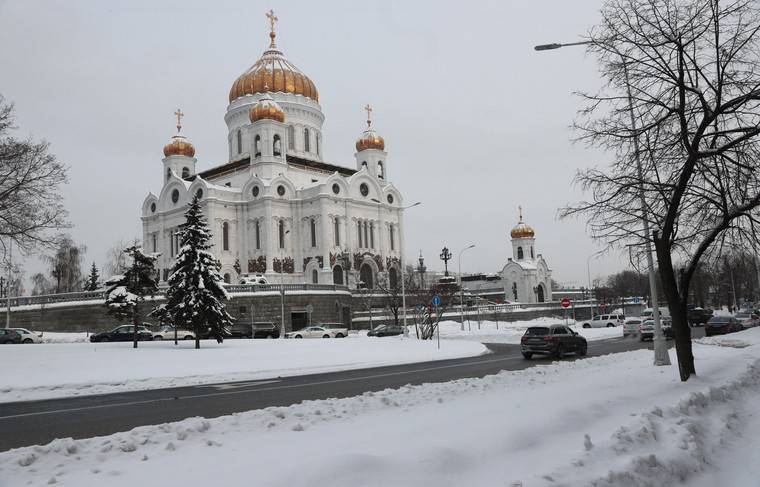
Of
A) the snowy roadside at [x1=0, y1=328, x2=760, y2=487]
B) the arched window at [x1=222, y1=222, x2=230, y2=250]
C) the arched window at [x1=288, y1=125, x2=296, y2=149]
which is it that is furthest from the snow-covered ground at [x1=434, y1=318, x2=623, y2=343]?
the snowy roadside at [x1=0, y1=328, x2=760, y2=487]

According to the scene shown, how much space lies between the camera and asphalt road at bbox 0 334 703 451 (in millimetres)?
9656

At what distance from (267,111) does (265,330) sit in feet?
102

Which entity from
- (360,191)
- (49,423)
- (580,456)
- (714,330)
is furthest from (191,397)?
(360,191)

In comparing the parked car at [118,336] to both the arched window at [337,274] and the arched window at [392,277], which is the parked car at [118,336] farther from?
the arched window at [392,277]

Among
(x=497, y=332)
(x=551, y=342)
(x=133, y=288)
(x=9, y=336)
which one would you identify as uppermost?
(x=133, y=288)

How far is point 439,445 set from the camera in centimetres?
652

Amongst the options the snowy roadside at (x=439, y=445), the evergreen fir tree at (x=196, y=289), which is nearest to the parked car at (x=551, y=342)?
the snowy roadside at (x=439, y=445)

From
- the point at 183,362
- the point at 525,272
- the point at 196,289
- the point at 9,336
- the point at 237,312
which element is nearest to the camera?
the point at 183,362

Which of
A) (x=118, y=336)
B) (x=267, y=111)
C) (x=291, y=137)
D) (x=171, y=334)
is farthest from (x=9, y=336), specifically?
(x=291, y=137)

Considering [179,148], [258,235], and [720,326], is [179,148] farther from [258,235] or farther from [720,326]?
[720,326]

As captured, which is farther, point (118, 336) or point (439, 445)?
point (118, 336)

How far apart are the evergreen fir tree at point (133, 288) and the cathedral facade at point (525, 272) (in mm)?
63755

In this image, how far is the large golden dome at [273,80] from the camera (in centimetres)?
7331

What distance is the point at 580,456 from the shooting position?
21.7 feet
